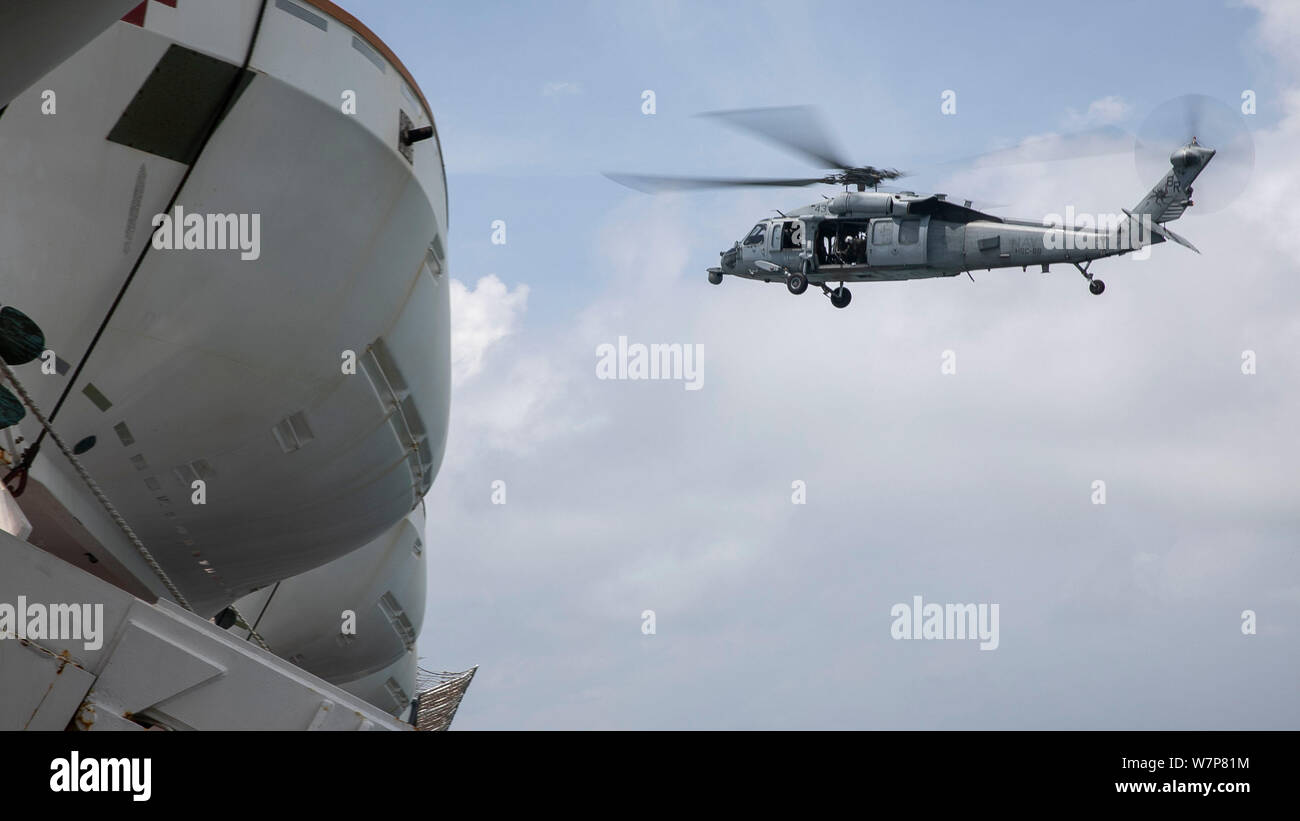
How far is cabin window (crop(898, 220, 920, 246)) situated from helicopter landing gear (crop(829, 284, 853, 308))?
7.34 feet

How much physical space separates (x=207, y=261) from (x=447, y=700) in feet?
99.0

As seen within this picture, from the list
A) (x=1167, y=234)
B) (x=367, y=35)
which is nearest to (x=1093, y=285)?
(x=1167, y=234)

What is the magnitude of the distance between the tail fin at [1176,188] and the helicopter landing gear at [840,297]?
5.84 metres

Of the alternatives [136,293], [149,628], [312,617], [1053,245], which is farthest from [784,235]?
[149,628]

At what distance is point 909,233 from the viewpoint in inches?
926

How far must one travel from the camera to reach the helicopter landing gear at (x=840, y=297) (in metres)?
25.5

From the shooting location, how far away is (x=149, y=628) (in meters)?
7.24

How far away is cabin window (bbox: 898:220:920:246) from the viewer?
23.4 m

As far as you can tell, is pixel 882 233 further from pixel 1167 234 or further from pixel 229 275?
pixel 229 275

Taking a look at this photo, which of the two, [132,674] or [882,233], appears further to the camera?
[882,233]

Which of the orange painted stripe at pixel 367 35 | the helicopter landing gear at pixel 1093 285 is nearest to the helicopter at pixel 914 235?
the helicopter landing gear at pixel 1093 285

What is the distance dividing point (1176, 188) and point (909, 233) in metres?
5.37

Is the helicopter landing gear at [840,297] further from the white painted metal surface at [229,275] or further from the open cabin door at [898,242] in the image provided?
the white painted metal surface at [229,275]
